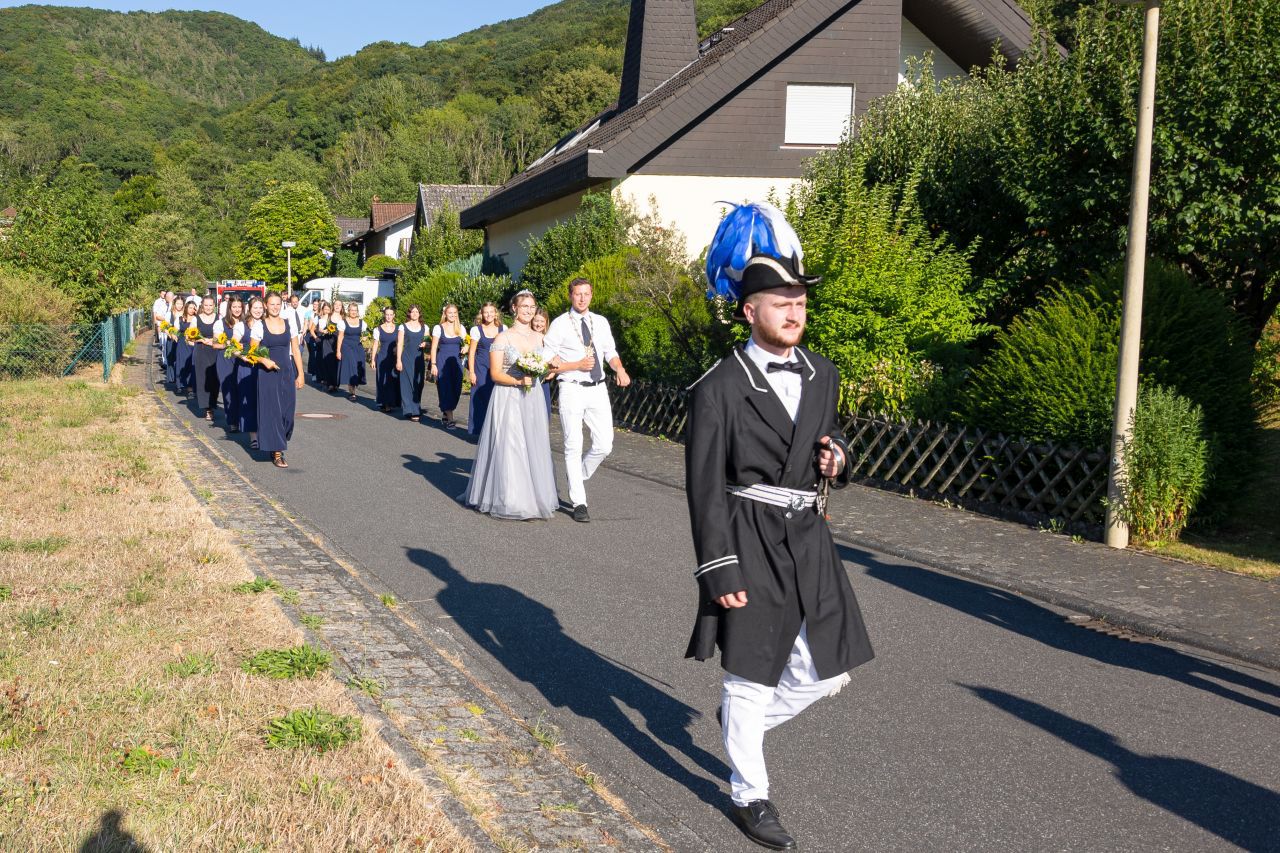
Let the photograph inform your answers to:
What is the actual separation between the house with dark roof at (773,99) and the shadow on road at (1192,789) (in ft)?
62.5

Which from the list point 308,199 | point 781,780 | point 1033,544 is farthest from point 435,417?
point 308,199

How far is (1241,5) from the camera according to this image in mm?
12000

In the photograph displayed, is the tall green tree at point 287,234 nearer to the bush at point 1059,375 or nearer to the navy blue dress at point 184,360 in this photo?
the navy blue dress at point 184,360

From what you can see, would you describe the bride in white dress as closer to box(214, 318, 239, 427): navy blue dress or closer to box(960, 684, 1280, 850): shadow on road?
box(960, 684, 1280, 850): shadow on road

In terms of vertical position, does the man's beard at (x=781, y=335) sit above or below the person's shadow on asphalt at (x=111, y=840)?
above

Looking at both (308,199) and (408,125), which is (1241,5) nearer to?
(308,199)

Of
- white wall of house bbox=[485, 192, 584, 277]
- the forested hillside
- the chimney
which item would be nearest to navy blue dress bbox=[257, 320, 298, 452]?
white wall of house bbox=[485, 192, 584, 277]

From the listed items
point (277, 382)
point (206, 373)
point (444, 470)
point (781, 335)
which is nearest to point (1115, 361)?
point (444, 470)

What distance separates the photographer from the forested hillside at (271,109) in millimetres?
101438

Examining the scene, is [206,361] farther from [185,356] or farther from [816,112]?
[816,112]

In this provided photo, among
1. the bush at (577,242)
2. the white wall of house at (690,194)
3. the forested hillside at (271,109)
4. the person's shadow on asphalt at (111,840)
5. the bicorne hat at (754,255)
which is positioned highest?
the forested hillside at (271,109)

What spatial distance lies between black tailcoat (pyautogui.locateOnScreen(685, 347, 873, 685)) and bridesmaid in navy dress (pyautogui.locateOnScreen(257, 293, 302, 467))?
10.5m

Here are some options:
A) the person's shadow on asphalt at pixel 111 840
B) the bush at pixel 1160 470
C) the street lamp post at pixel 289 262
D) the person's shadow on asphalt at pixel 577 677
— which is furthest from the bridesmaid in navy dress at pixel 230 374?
the street lamp post at pixel 289 262

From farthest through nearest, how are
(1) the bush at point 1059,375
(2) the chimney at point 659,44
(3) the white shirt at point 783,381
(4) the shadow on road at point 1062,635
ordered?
(2) the chimney at point 659,44 → (1) the bush at point 1059,375 → (4) the shadow on road at point 1062,635 → (3) the white shirt at point 783,381
